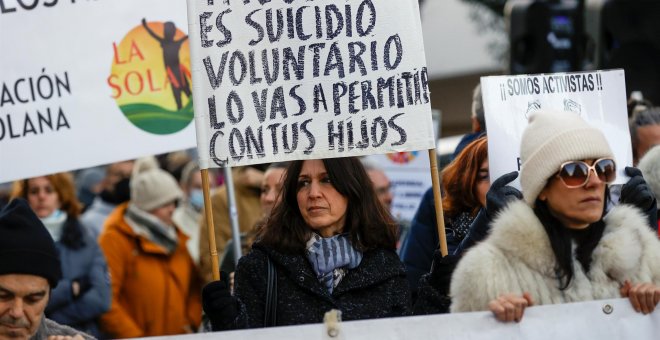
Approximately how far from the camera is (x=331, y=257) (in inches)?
214

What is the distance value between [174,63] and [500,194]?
8.27 ft

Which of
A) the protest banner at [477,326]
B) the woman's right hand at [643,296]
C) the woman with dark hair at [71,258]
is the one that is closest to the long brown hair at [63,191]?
the woman with dark hair at [71,258]

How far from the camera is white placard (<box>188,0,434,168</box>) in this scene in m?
5.47

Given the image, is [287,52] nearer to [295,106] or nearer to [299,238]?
[295,106]

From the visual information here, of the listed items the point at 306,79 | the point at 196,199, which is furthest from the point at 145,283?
the point at 306,79

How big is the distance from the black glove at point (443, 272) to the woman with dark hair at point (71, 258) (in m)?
3.36

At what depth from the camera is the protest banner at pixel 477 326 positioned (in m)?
4.68

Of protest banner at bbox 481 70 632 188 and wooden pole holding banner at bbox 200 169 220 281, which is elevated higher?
protest banner at bbox 481 70 632 188

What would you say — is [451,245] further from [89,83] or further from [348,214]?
[89,83]

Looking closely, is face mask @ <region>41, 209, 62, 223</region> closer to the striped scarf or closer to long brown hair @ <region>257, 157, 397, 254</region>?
long brown hair @ <region>257, 157, 397, 254</region>

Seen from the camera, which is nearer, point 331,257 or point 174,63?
point 331,257

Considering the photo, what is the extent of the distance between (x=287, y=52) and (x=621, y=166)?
62.2 inches

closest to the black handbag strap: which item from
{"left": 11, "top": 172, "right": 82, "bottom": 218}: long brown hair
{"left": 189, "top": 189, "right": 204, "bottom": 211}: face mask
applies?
{"left": 11, "top": 172, "right": 82, "bottom": 218}: long brown hair

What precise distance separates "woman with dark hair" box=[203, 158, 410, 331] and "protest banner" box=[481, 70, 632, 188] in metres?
0.61
